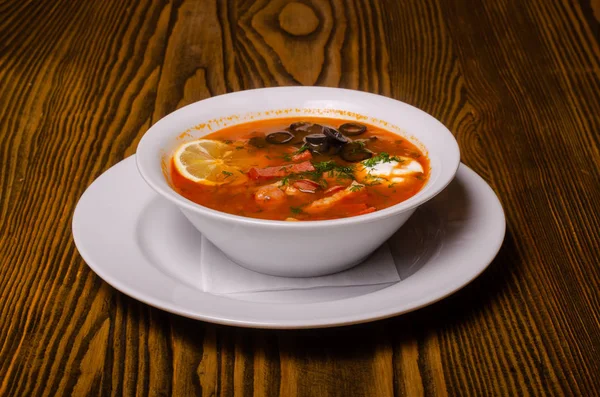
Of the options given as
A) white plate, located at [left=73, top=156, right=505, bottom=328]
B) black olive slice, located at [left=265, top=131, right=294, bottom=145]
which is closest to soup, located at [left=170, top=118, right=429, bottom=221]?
black olive slice, located at [left=265, top=131, right=294, bottom=145]

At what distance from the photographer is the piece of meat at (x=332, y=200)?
2275 mm

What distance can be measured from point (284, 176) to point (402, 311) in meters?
0.75

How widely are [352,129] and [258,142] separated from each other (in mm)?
363

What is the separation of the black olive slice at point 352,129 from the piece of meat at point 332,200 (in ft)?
1.51

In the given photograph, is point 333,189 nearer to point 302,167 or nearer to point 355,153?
point 302,167

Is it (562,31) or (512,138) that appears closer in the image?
(512,138)

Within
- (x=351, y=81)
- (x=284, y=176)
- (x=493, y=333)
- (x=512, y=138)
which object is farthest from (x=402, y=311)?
(x=351, y=81)

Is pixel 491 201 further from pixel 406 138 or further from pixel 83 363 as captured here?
pixel 83 363

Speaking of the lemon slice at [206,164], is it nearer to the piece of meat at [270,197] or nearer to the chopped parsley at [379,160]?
the piece of meat at [270,197]

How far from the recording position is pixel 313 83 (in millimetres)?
4133

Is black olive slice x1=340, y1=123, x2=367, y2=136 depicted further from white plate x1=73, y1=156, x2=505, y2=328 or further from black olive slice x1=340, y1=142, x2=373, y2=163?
white plate x1=73, y1=156, x2=505, y2=328

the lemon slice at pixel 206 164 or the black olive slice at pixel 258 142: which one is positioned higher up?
the lemon slice at pixel 206 164

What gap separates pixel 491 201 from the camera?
2490 mm

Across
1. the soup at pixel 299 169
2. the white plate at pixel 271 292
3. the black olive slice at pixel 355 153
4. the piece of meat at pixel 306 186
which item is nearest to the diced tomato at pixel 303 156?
the soup at pixel 299 169
